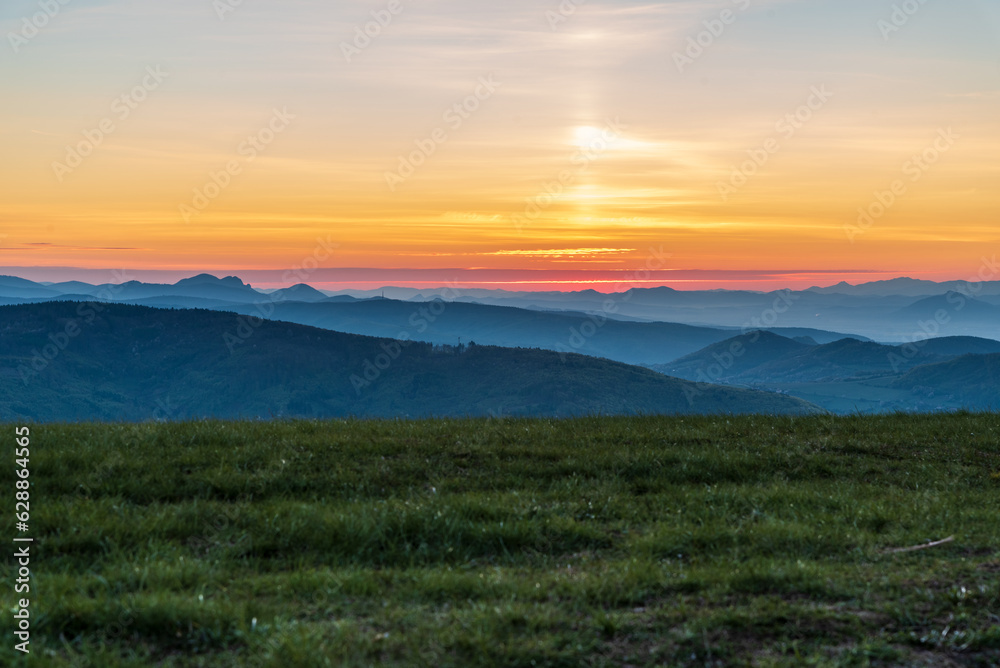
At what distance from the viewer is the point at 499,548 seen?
10.3 metres

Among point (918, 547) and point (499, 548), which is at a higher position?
point (918, 547)

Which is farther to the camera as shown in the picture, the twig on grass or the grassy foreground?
the twig on grass

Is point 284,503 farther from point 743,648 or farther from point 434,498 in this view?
point 743,648

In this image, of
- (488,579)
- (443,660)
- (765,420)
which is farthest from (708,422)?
(443,660)

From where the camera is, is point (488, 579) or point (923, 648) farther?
point (488, 579)

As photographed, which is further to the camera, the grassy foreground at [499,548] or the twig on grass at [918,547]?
the twig on grass at [918,547]

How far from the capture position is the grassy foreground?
7070 mm

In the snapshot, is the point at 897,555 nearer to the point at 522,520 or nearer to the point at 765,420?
the point at 522,520

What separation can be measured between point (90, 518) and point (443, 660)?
6.80 meters

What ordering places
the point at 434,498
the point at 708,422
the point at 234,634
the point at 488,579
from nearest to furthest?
1. the point at 234,634
2. the point at 488,579
3. the point at 434,498
4. the point at 708,422

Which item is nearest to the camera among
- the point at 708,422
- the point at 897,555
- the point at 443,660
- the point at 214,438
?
the point at 443,660

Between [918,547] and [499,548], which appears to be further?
[499,548]

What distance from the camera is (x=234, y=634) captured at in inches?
285

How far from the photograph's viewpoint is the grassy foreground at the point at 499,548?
7070mm
